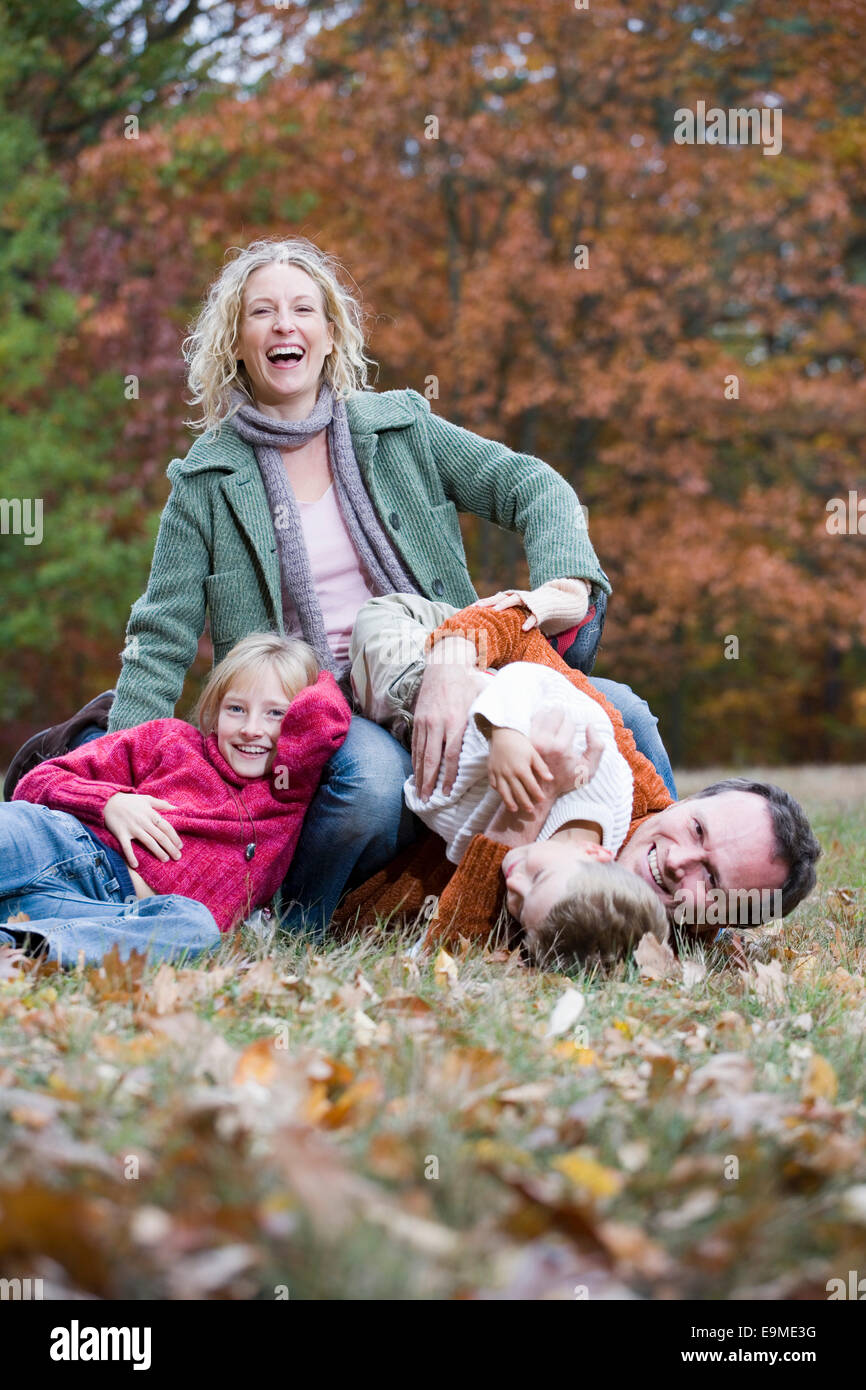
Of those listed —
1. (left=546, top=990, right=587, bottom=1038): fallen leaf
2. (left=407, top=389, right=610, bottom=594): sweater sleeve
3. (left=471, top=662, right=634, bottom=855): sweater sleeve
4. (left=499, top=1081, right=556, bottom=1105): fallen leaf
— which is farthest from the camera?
(left=407, top=389, right=610, bottom=594): sweater sleeve

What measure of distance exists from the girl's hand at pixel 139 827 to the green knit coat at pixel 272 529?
0.42 meters

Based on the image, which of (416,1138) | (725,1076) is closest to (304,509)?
(725,1076)

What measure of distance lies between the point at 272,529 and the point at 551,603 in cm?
80

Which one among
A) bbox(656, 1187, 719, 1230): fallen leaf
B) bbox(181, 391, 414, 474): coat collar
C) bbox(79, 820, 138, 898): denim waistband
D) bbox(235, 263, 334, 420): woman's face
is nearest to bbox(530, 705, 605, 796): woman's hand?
bbox(79, 820, 138, 898): denim waistband

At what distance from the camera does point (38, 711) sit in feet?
45.6

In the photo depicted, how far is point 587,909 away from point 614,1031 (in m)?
0.39

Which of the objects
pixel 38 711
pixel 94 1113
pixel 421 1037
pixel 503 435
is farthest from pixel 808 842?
pixel 38 711

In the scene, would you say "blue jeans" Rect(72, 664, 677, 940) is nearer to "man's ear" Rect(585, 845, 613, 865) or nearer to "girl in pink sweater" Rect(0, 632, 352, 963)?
"girl in pink sweater" Rect(0, 632, 352, 963)

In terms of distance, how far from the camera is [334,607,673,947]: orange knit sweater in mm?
2959

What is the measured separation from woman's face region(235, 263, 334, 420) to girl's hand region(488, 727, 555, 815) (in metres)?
1.32

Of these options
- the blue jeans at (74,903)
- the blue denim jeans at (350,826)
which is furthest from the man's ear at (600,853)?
the blue jeans at (74,903)

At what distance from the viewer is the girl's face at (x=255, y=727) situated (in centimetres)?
324

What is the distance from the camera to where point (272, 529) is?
3.55m

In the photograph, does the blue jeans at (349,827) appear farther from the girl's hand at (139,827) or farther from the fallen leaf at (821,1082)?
the fallen leaf at (821,1082)
